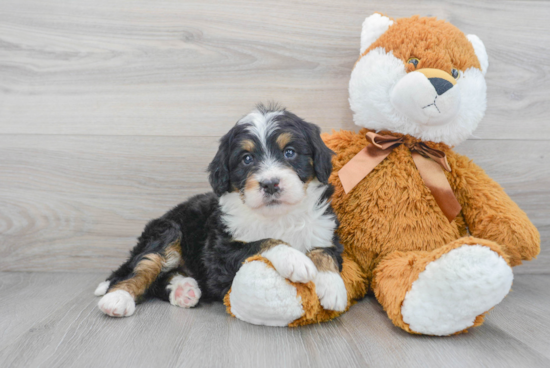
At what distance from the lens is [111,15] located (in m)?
2.22

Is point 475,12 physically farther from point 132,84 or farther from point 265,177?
point 132,84

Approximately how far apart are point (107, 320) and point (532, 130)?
2.38 m

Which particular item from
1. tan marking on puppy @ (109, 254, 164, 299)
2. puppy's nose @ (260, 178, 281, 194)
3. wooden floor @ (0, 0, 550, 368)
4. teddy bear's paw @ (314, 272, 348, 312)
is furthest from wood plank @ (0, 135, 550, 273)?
teddy bear's paw @ (314, 272, 348, 312)

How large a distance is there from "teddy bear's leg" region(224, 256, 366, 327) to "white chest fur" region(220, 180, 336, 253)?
19 cm

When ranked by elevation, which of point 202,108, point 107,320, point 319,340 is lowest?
point 107,320

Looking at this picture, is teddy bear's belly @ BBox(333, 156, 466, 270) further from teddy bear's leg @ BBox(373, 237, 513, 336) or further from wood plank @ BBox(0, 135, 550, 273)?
wood plank @ BBox(0, 135, 550, 273)

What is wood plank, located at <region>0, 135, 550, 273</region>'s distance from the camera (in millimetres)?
2271

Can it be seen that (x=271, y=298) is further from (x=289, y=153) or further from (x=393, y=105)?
(x=393, y=105)

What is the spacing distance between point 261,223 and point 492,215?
96 cm

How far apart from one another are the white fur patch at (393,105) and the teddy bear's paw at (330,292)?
0.73 metres

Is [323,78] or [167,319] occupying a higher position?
[323,78]

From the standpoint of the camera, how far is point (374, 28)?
1854mm

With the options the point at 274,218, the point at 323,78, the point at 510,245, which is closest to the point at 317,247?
the point at 274,218

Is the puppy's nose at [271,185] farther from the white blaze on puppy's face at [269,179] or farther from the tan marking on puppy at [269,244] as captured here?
the tan marking on puppy at [269,244]
